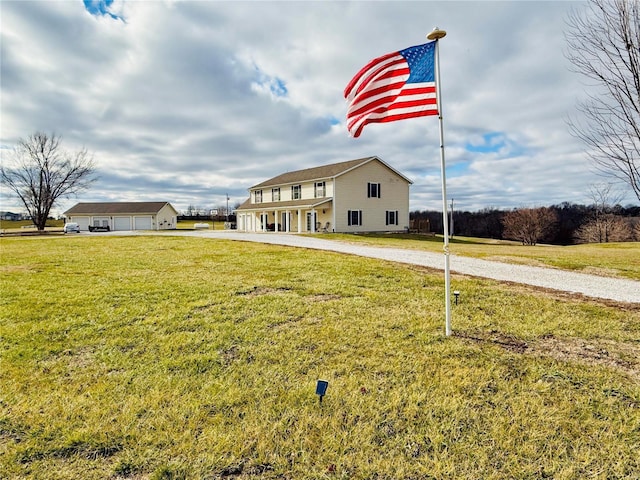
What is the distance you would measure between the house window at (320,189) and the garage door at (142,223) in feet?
110

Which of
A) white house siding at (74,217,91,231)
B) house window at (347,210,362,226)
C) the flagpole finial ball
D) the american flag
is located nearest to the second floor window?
house window at (347,210,362,226)

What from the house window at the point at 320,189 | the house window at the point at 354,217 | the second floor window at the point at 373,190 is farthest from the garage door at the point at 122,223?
the second floor window at the point at 373,190

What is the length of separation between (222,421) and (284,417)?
1.68ft

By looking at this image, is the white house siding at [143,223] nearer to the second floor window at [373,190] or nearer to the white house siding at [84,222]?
the white house siding at [84,222]

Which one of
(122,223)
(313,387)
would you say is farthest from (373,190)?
(122,223)

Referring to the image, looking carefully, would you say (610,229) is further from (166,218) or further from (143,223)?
(143,223)

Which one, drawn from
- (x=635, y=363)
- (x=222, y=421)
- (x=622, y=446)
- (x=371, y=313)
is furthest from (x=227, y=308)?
(x=635, y=363)

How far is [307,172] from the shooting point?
1443 inches

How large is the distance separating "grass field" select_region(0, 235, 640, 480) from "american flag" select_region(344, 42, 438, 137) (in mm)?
3048

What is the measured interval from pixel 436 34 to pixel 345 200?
26.6 metres

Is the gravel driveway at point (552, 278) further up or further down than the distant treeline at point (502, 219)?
further down

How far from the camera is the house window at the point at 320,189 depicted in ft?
105

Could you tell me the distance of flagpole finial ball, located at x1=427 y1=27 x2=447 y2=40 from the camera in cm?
448

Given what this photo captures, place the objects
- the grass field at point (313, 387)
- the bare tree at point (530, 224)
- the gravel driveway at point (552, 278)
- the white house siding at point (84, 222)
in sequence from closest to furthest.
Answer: the grass field at point (313, 387)
the gravel driveway at point (552, 278)
the bare tree at point (530, 224)
the white house siding at point (84, 222)
